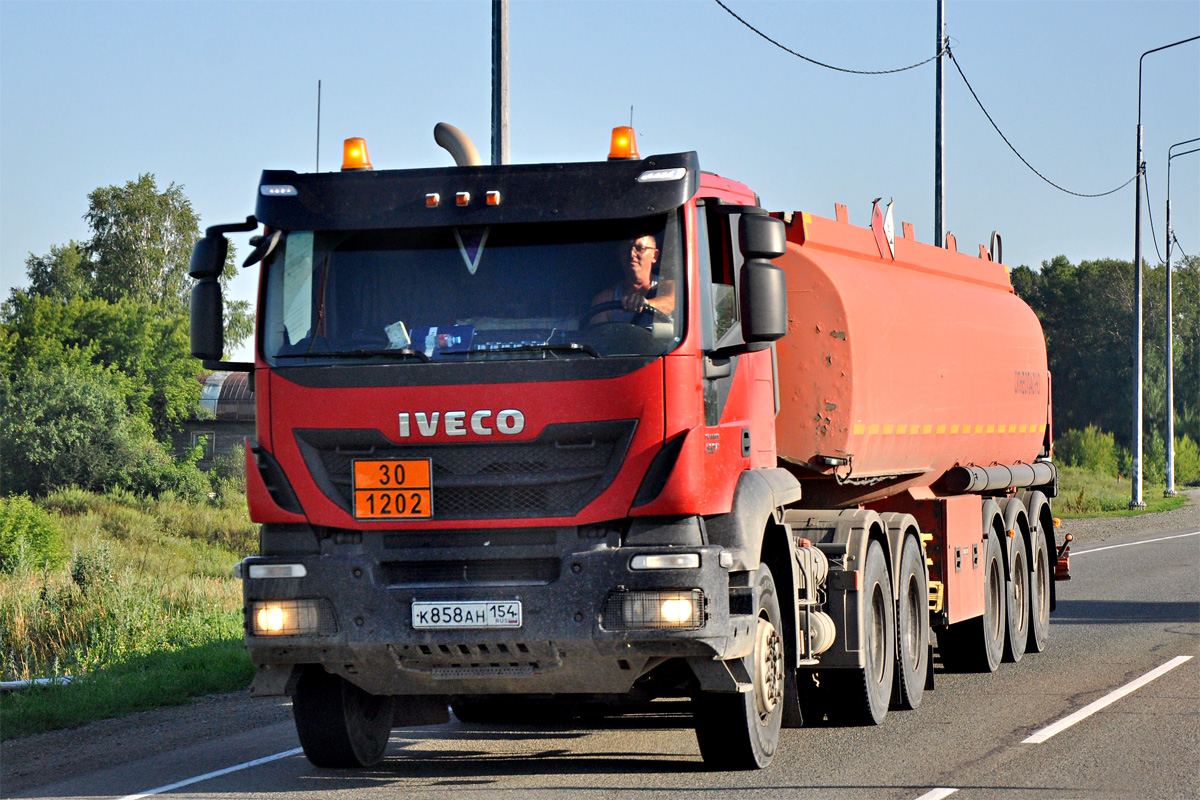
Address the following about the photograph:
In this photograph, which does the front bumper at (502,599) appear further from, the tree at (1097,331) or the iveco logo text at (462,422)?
the tree at (1097,331)

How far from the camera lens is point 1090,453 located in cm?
5950

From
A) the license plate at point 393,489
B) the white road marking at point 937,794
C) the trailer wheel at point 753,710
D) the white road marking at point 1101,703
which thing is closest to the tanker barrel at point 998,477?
the white road marking at point 1101,703

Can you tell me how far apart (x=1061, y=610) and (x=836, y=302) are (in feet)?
29.9

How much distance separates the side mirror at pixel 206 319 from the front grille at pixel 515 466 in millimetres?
779

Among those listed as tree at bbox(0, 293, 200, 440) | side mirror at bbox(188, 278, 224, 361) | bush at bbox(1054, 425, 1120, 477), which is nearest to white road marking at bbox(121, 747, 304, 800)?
side mirror at bbox(188, 278, 224, 361)

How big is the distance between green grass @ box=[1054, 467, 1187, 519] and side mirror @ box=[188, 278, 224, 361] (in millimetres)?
28534

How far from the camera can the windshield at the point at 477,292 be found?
7324mm

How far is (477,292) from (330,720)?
255cm

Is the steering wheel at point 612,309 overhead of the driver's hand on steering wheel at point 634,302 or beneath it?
beneath

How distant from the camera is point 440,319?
24.4 ft

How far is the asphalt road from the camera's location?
778cm

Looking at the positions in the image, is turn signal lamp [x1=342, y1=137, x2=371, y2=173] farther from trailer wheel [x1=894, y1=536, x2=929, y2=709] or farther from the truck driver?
trailer wheel [x1=894, y1=536, x2=929, y2=709]

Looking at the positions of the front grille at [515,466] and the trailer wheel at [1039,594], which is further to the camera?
the trailer wheel at [1039,594]

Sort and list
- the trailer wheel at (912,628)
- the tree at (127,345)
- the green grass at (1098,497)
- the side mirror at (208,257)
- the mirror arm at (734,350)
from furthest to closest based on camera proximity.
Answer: the tree at (127,345)
the green grass at (1098,497)
the trailer wheel at (912,628)
the side mirror at (208,257)
the mirror arm at (734,350)
